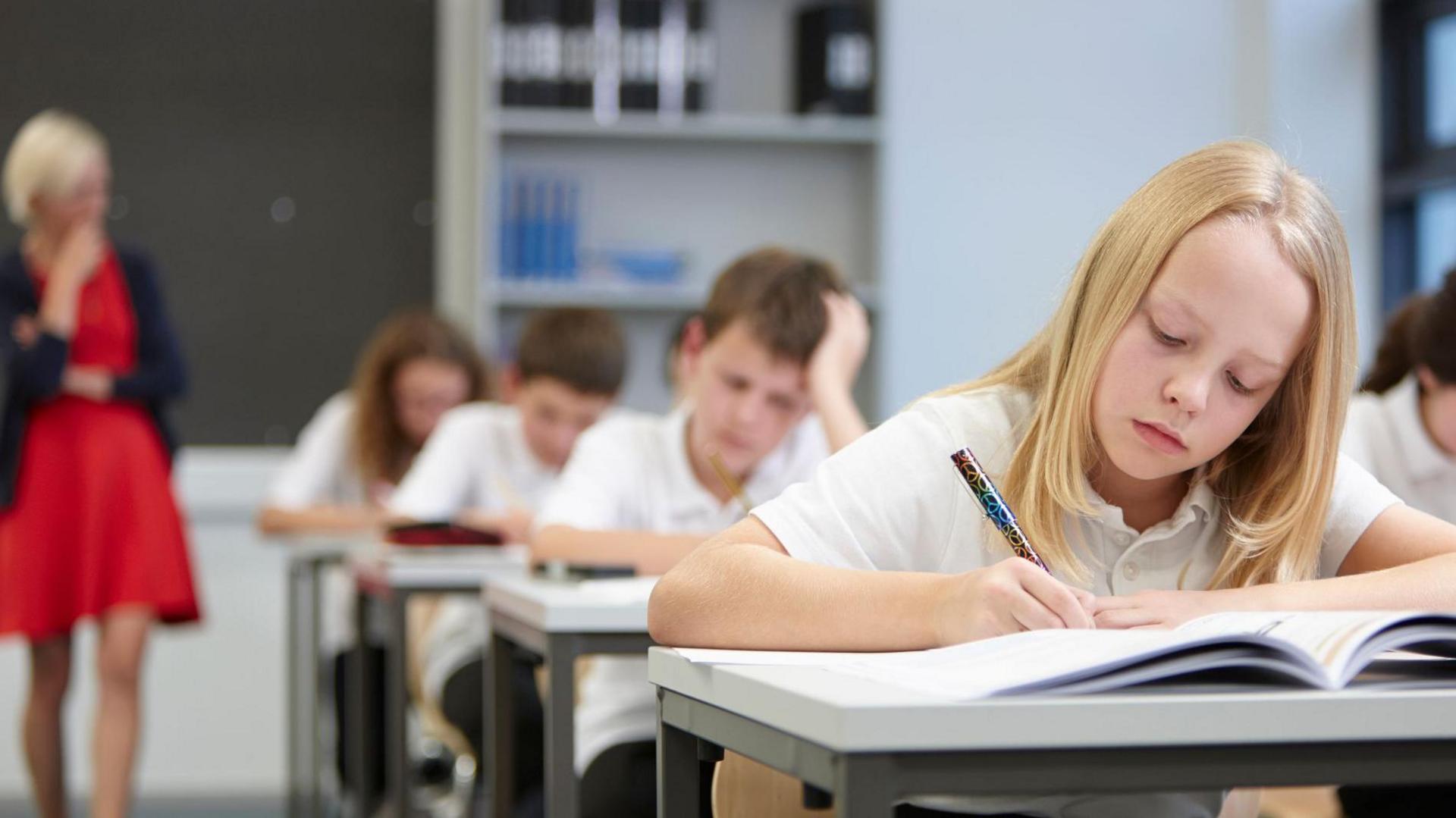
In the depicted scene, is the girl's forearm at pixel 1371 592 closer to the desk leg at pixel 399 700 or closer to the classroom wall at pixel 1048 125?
the desk leg at pixel 399 700

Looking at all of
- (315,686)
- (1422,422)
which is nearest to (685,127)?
(315,686)

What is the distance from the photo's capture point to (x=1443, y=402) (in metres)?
2.23

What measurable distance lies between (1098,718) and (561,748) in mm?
912

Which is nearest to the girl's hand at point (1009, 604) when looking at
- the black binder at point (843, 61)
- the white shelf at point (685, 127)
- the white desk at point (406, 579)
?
the white desk at point (406, 579)

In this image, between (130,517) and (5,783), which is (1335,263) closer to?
(130,517)

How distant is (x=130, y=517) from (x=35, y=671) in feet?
1.31

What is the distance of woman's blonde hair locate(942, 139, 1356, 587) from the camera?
1221mm

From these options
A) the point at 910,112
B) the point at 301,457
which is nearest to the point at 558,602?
the point at 301,457

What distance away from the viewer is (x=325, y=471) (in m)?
4.11

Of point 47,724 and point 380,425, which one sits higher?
point 380,425

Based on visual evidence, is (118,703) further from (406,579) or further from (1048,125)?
(1048,125)

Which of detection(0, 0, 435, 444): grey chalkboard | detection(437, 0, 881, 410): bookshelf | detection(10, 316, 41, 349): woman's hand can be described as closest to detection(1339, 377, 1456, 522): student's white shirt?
detection(437, 0, 881, 410): bookshelf

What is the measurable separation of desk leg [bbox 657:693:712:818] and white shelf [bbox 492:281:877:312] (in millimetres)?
3241

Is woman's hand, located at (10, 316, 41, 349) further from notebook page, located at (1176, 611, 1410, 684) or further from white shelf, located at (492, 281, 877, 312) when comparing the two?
notebook page, located at (1176, 611, 1410, 684)
